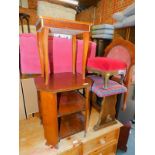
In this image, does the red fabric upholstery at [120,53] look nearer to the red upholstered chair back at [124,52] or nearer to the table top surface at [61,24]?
the red upholstered chair back at [124,52]

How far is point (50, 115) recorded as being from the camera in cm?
89

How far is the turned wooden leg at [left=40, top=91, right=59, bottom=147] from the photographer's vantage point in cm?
85

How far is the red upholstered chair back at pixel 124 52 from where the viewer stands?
1550mm

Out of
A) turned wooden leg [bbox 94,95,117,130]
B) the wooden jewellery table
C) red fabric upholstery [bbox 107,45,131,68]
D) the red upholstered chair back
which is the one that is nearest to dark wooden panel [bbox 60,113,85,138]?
the wooden jewellery table

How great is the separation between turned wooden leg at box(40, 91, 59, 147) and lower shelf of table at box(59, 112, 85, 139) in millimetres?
90

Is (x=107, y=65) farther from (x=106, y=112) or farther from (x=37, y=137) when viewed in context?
(x=37, y=137)

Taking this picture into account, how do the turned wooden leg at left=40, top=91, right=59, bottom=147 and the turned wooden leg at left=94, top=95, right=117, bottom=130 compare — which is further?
the turned wooden leg at left=94, top=95, right=117, bottom=130

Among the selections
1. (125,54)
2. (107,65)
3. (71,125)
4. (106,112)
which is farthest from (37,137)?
(125,54)

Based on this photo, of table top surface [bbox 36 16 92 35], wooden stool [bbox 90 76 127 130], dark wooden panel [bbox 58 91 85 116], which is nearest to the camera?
table top surface [bbox 36 16 92 35]

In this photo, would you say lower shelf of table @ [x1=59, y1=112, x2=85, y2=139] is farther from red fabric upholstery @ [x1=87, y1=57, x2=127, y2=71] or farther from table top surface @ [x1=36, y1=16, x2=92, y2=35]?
table top surface @ [x1=36, y1=16, x2=92, y2=35]
